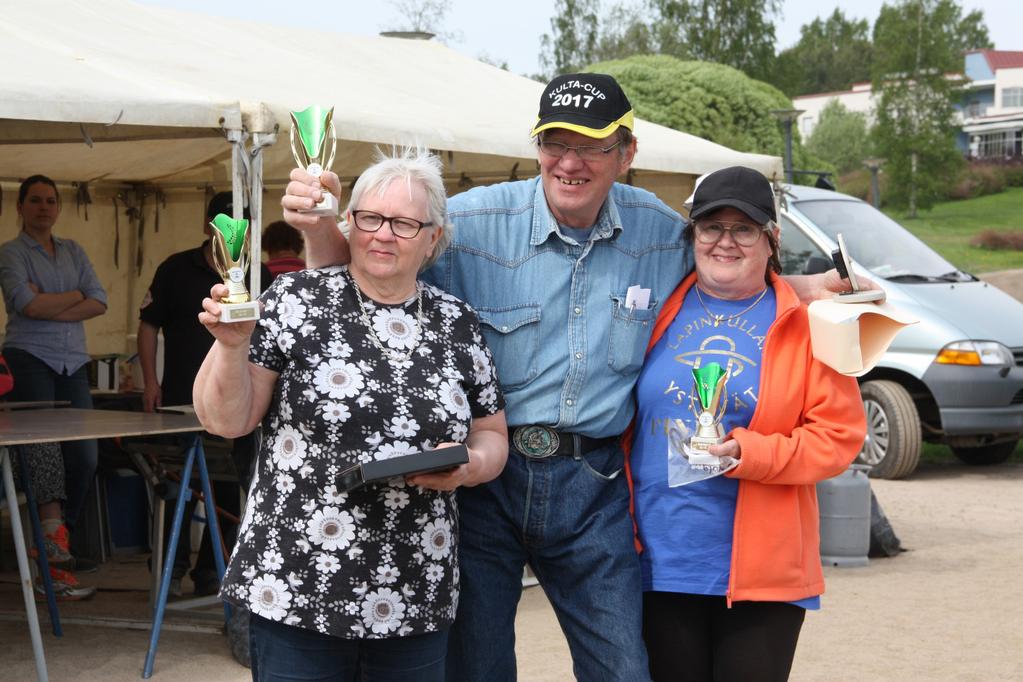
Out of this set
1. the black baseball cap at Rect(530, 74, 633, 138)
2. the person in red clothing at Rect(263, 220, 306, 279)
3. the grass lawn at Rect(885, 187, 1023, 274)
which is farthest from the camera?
the grass lawn at Rect(885, 187, 1023, 274)

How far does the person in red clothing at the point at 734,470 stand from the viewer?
9.75 ft

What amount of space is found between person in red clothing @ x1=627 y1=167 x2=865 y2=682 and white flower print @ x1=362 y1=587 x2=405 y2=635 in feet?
2.16

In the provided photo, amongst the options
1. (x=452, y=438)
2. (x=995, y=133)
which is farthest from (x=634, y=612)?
(x=995, y=133)

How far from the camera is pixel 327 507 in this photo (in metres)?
2.63

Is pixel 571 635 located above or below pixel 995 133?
below

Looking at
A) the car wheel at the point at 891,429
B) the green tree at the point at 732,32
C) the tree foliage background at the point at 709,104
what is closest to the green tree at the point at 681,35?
the green tree at the point at 732,32

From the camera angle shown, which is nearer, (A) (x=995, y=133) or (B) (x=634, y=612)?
(B) (x=634, y=612)

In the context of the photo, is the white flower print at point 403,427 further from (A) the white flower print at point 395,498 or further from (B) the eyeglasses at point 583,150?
(B) the eyeglasses at point 583,150

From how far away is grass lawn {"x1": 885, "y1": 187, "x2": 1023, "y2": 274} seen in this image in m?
26.1

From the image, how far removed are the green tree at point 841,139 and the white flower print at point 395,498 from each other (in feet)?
171

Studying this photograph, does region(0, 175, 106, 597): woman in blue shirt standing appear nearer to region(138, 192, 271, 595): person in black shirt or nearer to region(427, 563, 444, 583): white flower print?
region(138, 192, 271, 595): person in black shirt

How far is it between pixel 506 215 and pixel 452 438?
65 cm

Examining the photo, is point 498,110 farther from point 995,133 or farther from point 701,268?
point 995,133

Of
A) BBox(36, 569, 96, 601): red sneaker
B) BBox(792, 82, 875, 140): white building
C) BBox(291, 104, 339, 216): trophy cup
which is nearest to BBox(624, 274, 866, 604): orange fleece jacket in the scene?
BBox(291, 104, 339, 216): trophy cup
